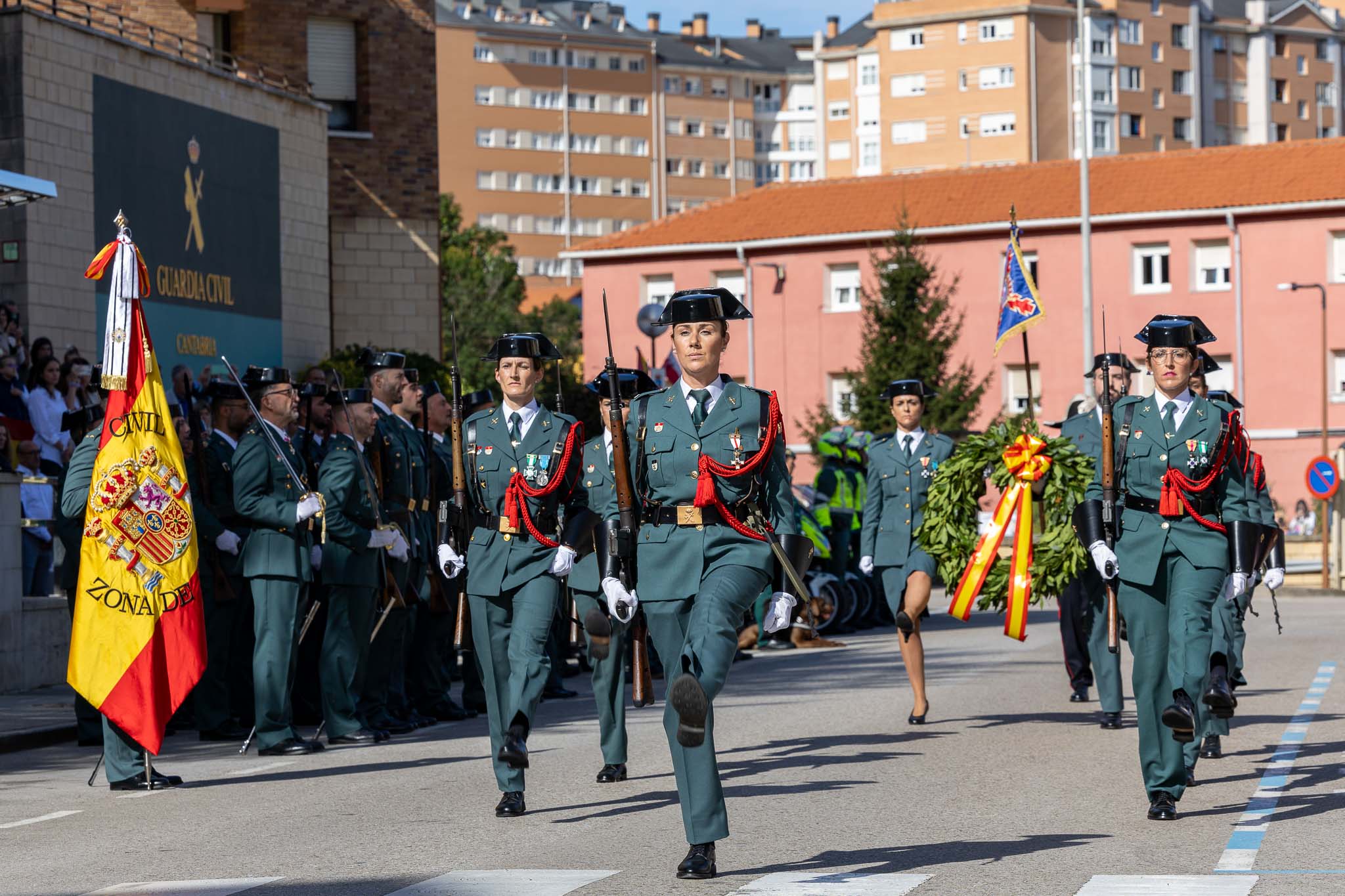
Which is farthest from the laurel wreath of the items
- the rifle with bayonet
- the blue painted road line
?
the rifle with bayonet

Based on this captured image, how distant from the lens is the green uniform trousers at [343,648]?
1309 cm

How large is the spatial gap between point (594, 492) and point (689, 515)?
145 inches

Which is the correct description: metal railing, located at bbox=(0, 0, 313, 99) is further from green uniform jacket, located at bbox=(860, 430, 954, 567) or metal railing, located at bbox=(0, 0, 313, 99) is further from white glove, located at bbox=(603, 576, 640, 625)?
white glove, located at bbox=(603, 576, 640, 625)

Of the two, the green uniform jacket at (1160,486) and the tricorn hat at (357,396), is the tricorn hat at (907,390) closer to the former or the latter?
the tricorn hat at (357,396)

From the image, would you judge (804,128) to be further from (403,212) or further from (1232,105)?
(403,212)

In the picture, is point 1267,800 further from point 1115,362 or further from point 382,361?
point 382,361

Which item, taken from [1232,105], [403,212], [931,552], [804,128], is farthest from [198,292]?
[804,128]

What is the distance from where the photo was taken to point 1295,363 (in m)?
58.8

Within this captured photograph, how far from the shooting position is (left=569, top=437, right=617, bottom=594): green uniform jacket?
11602 millimetres

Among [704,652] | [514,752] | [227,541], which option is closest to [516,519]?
[514,752]

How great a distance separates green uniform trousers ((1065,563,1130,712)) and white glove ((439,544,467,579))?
4420 mm

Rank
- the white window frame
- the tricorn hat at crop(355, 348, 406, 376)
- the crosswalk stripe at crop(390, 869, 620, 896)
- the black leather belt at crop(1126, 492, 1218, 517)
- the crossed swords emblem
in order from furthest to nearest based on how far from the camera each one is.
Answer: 1. the white window frame
2. the crossed swords emblem
3. the tricorn hat at crop(355, 348, 406, 376)
4. the black leather belt at crop(1126, 492, 1218, 517)
5. the crosswalk stripe at crop(390, 869, 620, 896)

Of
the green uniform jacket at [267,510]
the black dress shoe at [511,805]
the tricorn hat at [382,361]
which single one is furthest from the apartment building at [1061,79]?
the black dress shoe at [511,805]

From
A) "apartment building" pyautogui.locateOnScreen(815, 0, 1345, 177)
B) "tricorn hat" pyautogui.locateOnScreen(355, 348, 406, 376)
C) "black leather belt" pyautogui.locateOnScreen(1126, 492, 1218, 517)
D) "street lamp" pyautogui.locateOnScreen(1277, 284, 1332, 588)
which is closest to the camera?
"black leather belt" pyautogui.locateOnScreen(1126, 492, 1218, 517)
